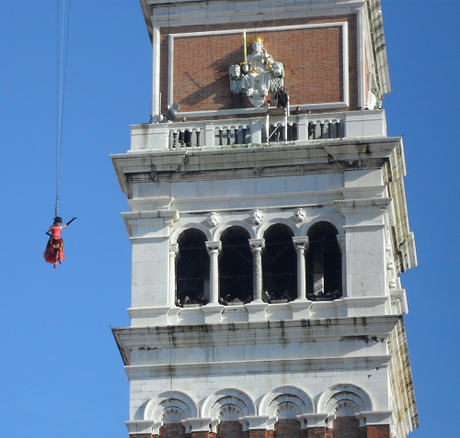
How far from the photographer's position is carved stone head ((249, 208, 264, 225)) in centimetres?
6225

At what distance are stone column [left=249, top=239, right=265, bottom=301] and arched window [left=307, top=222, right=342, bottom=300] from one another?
64.5 inches

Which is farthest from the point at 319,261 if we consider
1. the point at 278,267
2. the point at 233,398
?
the point at 233,398

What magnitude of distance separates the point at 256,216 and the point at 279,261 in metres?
1.64

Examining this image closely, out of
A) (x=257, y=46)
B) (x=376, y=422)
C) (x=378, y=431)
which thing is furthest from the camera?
(x=257, y=46)

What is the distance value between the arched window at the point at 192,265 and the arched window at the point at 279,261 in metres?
1.91

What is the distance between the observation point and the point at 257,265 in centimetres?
6162

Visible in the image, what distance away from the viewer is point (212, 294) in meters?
61.3

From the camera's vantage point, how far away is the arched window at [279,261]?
205ft

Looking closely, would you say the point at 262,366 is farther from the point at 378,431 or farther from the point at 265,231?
the point at 265,231

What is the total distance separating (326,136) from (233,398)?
9.26 meters

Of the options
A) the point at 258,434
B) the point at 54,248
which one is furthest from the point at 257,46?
the point at 258,434

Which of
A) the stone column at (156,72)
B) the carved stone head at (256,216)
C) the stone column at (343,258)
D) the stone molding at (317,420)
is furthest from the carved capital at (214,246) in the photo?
the stone molding at (317,420)

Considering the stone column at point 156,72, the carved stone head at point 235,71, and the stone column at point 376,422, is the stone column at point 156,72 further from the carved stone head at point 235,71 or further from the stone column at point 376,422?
the stone column at point 376,422

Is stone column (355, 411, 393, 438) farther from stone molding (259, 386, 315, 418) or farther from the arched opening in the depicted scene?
stone molding (259, 386, 315, 418)
